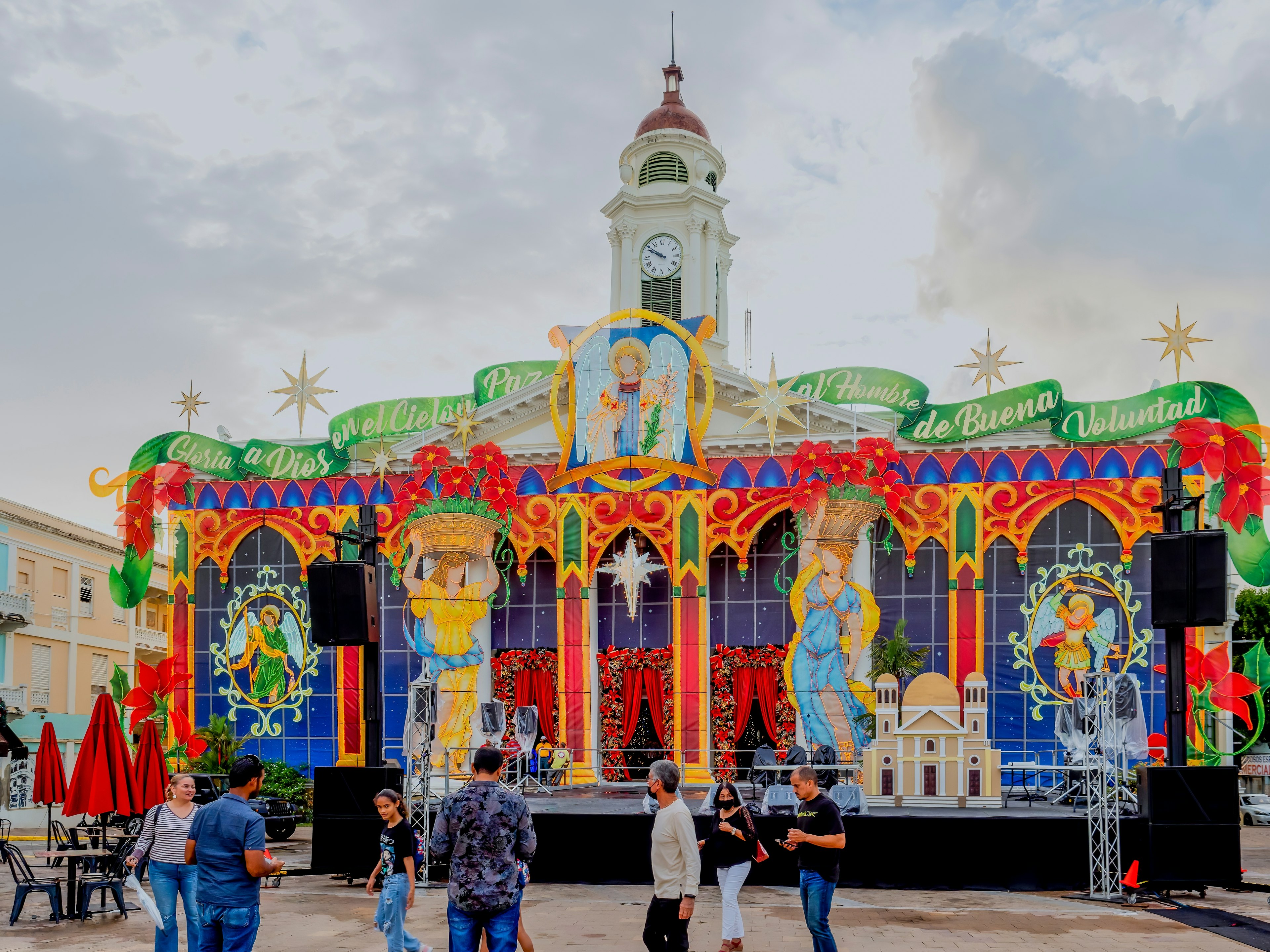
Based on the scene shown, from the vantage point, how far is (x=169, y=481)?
1021 inches

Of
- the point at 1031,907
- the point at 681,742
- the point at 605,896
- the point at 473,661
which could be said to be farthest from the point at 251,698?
the point at 1031,907

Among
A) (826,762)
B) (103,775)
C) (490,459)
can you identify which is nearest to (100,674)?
(490,459)

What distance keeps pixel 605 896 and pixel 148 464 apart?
17.2m

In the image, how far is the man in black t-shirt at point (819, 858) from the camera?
26.3ft

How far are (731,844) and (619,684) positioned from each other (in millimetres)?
17121

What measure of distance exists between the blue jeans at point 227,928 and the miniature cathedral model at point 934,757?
35.8ft

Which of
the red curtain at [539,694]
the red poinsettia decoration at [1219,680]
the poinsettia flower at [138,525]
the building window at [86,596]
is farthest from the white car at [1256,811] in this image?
the building window at [86,596]

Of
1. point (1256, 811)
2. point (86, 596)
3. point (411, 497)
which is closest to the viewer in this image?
point (411, 497)

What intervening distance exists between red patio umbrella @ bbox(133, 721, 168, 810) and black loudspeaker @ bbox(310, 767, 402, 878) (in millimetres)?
1886

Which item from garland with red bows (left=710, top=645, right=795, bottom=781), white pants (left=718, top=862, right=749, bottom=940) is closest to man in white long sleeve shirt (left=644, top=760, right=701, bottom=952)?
white pants (left=718, top=862, right=749, bottom=940)

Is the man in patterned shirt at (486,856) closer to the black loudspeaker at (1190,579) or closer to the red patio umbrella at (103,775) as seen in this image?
the red patio umbrella at (103,775)

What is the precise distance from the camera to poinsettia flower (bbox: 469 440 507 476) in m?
23.8

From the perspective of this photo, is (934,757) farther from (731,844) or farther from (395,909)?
(395,909)

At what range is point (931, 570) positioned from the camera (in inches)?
938
